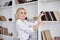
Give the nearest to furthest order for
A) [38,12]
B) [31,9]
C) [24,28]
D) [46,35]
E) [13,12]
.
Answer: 1. [24,28]
2. [46,35]
3. [38,12]
4. [31,9]
5. [13,12]

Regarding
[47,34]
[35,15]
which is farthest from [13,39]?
[47,34]

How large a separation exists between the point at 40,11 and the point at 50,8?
221 mm

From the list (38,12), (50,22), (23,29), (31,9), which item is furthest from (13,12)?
(50,22)

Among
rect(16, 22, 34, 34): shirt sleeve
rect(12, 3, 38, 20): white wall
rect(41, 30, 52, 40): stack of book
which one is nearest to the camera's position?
rect(16, 22, 34, 34): shirt sleeve

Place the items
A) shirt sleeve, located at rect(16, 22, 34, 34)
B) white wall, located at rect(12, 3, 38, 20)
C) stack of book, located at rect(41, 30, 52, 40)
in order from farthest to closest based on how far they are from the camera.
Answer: white wall, located at rect(12, 3, 38, 20)
stack of book, located at rect(41, 30, 52, 40)
shirt sleeve, located at rect(16, 22, 34, 34)

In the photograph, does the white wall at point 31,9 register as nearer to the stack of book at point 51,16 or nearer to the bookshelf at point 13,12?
the bookshelf at point 13,12

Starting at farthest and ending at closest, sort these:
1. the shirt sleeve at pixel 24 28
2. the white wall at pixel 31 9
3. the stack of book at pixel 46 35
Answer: the white wall at pixel 31 9 → the stack of book at pixel 46 35 → the shirt sleeve at pixel 24 28

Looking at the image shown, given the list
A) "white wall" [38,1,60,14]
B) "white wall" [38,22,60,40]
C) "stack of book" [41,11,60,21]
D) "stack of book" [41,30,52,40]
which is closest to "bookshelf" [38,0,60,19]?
"white wall" [38,1,60,14]

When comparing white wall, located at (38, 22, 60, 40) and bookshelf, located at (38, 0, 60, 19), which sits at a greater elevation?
bookshelf, located at (38, 0, 60, 19)

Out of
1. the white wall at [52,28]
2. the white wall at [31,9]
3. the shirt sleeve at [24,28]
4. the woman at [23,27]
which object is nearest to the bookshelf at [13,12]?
the white wall at [31,9]

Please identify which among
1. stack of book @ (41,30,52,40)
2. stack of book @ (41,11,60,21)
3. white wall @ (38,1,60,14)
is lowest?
stack of book @ (41,30,52,40)

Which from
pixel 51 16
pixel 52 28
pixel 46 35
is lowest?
pixel 46 35

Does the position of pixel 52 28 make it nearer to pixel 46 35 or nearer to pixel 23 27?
pixel 46 35

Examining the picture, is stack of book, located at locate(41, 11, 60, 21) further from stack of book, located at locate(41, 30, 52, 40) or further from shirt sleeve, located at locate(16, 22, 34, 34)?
shirt sleeve, located at locate(16, 22, 34, 34)
